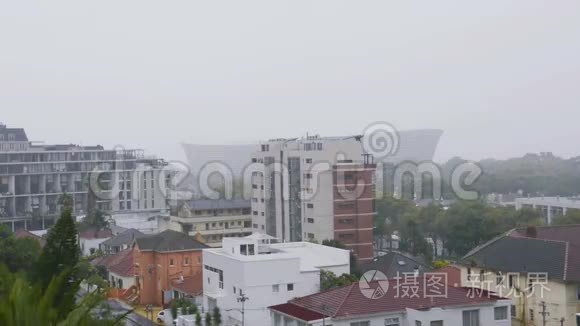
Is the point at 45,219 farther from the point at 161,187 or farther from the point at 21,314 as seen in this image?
the point at 21,314

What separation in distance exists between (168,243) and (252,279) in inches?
148

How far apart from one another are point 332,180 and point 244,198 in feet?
15.4

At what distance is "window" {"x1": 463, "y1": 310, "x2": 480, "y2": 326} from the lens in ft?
23.2

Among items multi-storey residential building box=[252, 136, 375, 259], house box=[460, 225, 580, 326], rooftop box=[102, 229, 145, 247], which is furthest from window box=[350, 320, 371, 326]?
rooftop box=[102, 229, 145, 247]

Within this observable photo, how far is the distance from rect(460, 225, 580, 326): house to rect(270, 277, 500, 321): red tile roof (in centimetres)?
107

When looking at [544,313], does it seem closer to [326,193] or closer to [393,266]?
[393,266]

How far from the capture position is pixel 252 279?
28.9 feet

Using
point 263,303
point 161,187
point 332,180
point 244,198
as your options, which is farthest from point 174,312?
point 161,187

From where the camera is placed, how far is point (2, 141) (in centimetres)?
2436

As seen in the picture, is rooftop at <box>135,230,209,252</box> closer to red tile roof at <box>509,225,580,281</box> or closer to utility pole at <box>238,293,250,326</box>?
utility pole at <box>238,293,250,326</box>

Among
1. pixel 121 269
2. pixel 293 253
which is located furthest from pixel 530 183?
pixel 293 253

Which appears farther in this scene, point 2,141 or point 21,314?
point 2,141

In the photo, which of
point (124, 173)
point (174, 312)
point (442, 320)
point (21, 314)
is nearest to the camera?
point (21, 314)

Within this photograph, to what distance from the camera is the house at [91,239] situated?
16936mm
